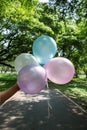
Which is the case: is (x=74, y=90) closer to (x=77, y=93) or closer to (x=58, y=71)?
(x=77, y=93)

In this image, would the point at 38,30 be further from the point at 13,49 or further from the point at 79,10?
the point at 79,10

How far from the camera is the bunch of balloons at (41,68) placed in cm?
454

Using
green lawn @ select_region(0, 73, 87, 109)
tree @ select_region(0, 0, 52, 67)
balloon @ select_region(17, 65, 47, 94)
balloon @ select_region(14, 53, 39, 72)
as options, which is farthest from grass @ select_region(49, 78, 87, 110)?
balloon @ select_region(17, 65, 47, 94)

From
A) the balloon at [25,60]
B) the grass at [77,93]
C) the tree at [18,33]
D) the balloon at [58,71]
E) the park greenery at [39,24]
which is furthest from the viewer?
the tree at [18,33]

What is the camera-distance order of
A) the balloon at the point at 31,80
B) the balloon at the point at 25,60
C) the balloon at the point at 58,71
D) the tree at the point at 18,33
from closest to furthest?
the balloon at the point at 31,80, the balloon at the point at 58,71, the balloon at the point at 25,60, the tree at the point at 18,33

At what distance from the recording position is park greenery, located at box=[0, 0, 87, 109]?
13164 millimetres

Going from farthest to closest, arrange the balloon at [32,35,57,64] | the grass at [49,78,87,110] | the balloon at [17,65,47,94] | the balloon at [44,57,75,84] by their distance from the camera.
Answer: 1. the grass at [49,78,87,110]
2. the balloon at [32,35,57,64]
3. the balloon at [44,57,75,84]
4. the balloon at [17,65,47,94]

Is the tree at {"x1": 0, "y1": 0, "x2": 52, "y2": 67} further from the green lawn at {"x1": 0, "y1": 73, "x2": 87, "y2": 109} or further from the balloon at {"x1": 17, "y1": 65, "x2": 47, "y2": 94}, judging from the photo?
the balloon at {"x1": 17, "y1": 65, "x2": 47, "y2": 94}

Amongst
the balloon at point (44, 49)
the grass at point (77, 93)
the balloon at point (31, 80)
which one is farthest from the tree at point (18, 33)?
the balloon at point (31, 80)

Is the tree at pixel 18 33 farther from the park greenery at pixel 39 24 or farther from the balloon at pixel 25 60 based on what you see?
the balloon at pixel 25 60

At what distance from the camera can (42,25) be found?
2708 cm

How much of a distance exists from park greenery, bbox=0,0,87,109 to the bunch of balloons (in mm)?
7158

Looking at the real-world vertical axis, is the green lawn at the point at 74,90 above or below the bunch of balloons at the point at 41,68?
below

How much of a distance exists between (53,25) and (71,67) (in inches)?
944
